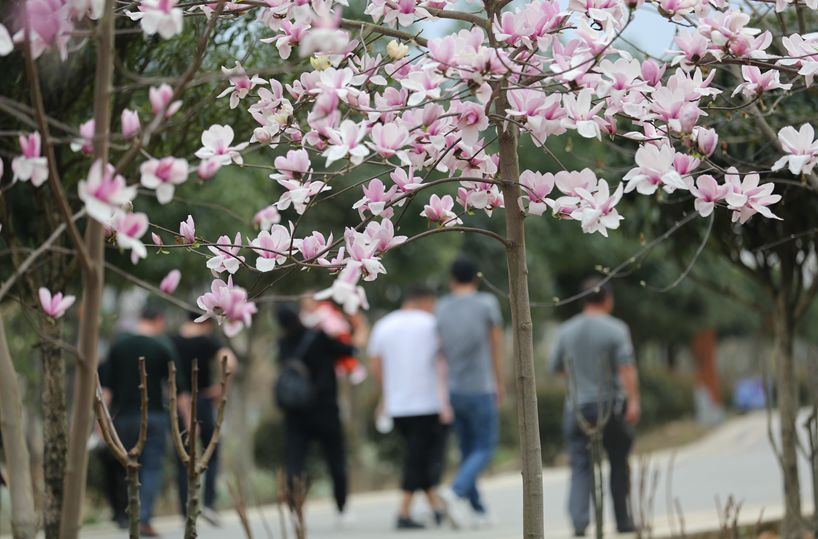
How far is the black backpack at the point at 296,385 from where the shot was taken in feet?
31.0

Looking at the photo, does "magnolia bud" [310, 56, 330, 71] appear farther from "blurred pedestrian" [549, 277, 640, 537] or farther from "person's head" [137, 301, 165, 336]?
"person's head" [137, 301, 165, 336]

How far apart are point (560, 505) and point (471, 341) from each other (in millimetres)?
3332

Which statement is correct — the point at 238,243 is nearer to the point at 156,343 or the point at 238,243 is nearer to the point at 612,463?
the point at 612,463

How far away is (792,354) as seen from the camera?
277 inches

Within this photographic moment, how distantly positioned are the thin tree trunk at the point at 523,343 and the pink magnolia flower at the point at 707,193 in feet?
1.66

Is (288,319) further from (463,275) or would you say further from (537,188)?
(537,188)

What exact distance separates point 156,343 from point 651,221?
11.8ft

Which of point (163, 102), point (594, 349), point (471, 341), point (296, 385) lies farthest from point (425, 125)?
point (296, 385)

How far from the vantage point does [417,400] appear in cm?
934

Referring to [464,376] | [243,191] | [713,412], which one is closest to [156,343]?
[464,376]

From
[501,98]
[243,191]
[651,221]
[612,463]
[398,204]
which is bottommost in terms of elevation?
[612,463]

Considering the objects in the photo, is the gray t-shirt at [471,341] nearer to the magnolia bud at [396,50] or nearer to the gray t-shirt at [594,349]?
the gray t-shirt at [594,349]

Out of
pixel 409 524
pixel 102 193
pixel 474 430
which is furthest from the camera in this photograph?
pixel 409 524

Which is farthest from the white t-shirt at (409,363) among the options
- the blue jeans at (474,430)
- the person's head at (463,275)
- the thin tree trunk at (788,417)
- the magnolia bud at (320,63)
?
the magnolia bud at (320,63)
